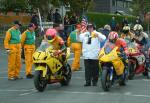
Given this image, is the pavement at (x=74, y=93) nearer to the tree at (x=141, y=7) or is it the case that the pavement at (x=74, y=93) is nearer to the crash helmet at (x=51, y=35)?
the crash helmet at (x=51, y=35)

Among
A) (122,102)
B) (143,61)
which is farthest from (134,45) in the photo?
(122,102)

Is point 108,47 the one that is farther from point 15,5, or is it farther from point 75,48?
point 15,5

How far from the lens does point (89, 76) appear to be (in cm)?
1565

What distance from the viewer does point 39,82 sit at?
14.4m

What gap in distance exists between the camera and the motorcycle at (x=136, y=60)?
1725 cm

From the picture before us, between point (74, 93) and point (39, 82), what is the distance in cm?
96

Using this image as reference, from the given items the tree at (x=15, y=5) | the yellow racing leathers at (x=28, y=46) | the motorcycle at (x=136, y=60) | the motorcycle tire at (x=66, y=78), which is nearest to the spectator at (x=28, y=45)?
the yellow racing leathers at (x=28, y=46)

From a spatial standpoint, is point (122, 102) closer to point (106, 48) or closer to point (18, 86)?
point (106, 48)

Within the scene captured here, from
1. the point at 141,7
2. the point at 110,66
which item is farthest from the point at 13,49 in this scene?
the point at 141,7

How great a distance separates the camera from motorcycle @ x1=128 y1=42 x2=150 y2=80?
17250mm

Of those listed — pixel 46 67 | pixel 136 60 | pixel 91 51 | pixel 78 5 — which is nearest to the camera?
pixel 46 67

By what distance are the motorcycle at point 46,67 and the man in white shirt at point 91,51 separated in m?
0.62

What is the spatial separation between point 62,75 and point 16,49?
8.68 feet

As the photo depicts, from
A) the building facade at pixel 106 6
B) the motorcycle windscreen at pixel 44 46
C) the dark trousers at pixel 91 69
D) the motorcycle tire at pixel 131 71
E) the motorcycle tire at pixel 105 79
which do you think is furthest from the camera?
the building facade at pixel 106 6
